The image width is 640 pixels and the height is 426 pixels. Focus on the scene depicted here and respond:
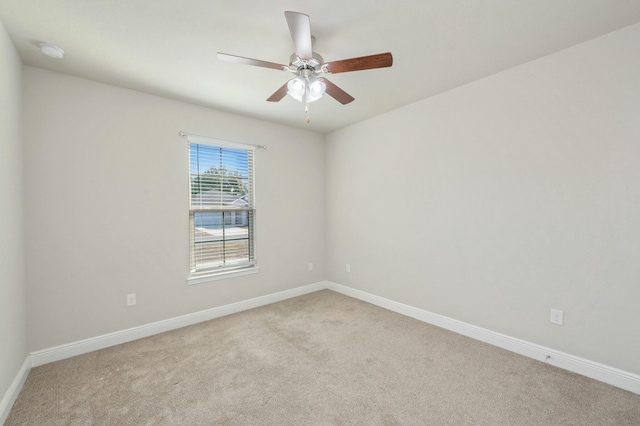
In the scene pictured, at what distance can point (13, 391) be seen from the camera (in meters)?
1.93

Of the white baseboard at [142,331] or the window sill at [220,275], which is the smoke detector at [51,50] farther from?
the white baseboard at [142,331]

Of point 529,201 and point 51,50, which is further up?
point 51,50

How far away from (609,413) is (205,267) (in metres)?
3.73

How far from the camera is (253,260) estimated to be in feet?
12.6

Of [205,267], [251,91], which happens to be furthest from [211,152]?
[205,267]

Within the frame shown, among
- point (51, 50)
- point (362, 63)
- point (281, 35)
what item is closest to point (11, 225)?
point (51, 50)

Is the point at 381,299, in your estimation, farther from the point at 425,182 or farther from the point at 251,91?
the point at 251,91

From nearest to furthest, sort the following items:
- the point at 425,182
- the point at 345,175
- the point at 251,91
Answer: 1. the point at 251,91
2. the point at 425,182
3. the point at 345,175

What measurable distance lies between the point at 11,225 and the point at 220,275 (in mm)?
1906

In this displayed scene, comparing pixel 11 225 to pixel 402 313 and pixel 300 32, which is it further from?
pixel 402 313

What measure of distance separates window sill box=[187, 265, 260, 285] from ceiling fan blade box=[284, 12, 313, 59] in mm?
2688

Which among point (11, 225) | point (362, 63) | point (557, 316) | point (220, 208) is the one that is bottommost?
point (557, 316)

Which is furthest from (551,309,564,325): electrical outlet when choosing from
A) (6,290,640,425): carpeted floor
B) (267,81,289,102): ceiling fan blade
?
(267,81,289,102): ceiling fan blade

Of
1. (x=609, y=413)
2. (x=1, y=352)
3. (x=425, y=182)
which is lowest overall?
(x=609, y=413)
